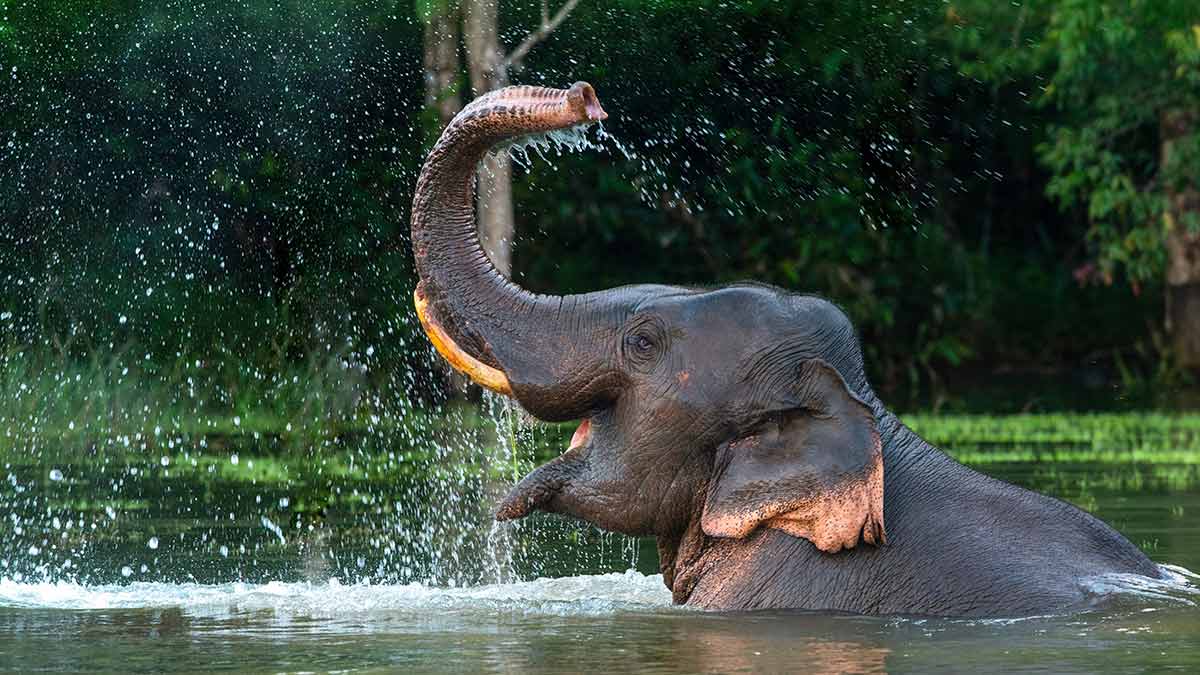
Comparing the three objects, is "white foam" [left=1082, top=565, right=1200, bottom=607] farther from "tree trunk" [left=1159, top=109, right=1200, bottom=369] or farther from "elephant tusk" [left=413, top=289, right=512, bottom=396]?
"tree trunk" [left=1159, top=109, right=1200, bottom=369]

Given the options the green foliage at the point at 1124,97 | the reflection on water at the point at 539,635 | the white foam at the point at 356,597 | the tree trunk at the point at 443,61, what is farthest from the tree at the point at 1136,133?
the reflection on water at the point at 539,635

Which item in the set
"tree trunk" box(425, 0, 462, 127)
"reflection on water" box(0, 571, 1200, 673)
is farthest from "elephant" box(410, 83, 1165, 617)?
"tree trunk" box(425, 0, 462, 127)

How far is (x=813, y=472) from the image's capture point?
664 cm

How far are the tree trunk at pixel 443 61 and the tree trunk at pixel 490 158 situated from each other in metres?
0.14

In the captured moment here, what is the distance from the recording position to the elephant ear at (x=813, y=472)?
6637 millimetres

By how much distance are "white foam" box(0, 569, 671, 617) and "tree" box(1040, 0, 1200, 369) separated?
1616cm

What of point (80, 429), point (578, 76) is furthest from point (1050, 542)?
point (578, 76)

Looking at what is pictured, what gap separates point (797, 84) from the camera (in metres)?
21.5

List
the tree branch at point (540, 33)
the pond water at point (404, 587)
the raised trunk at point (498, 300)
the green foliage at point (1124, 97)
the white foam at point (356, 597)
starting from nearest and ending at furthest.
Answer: the pond water at point (404, 587) < the raised trunk at point (498, 300) < the white foam at point (356, 597) < the tree branch at point (540, 33) < the green foliage at point (1124, 97)

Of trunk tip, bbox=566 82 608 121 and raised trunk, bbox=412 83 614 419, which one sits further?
raised trunk, bbox=412 83 614 419

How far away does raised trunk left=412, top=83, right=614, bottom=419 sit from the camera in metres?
6.89

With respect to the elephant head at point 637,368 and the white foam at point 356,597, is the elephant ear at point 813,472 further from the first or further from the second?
the white foam at point 356,597

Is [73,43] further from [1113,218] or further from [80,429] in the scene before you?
[1113,218]

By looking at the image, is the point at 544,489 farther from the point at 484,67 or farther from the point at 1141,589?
the point at 484,67
